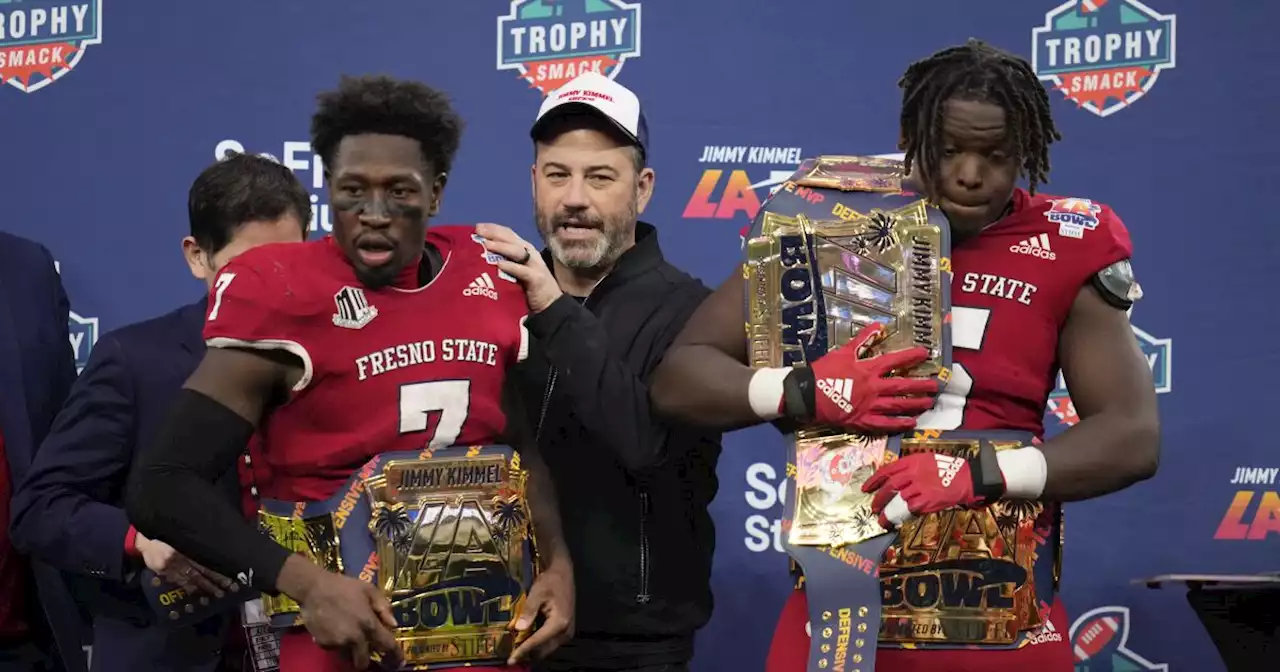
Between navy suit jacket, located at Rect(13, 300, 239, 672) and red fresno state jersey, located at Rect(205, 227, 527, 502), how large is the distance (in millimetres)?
515

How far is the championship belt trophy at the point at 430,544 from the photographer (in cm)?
194

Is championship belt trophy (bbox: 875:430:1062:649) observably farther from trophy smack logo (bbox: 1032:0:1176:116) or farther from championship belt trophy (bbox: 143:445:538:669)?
trophy smack logo (bbox: 1032:0:1176:116)

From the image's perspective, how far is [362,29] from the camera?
137 inches

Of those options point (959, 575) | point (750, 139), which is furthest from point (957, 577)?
point (750, 139)

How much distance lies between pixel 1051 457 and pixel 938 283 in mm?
269

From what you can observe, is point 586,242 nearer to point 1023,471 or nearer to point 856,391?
point 856,391

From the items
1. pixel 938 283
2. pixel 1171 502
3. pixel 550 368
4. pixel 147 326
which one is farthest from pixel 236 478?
pixel 1171 502

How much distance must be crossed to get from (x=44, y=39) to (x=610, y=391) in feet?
7.13

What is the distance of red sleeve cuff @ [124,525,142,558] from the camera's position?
239 cm

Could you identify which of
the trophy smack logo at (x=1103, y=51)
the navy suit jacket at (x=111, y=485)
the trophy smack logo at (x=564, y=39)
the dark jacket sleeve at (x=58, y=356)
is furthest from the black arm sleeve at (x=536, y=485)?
the trophy smack logo at (x=1103, y=51)

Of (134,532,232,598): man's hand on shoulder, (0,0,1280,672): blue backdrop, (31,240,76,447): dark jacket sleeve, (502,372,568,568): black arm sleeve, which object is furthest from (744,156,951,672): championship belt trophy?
(31,240,76,447): dark jacket sleeve

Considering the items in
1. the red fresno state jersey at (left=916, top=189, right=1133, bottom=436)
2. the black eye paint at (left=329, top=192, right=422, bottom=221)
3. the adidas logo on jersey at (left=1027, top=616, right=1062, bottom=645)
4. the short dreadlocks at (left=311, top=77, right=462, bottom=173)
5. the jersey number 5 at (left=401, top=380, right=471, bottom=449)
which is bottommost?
the adidas logo on jersey at (left=1027, top=616, right=1062, bottom=645)

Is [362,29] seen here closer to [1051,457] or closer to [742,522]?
[742,522]

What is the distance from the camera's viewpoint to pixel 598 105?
2.47m
